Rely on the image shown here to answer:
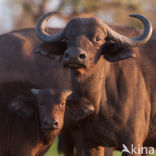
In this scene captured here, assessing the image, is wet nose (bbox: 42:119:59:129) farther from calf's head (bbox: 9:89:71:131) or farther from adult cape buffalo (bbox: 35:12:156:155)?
adult cape buffalo (bbox: 35:12:156:155)

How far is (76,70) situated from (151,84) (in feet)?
4.55

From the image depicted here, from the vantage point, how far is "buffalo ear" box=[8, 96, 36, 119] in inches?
286

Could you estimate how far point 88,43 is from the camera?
21.2 feet

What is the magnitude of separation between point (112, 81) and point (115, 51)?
1.71 ft

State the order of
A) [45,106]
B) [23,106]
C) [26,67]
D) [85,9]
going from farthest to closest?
[85,9] → [26,67] → [23,106] → [45,106]

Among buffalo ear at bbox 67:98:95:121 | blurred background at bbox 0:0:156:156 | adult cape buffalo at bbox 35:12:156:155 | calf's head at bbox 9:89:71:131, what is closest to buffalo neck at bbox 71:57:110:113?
adult cape buffalo at bbox 35:12:156:155

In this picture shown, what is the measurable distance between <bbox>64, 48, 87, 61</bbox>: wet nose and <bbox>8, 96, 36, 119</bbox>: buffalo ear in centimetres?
140

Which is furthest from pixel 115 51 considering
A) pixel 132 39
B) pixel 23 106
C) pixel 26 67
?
pixel 26 67

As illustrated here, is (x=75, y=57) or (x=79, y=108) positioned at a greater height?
(x=75, y=57)

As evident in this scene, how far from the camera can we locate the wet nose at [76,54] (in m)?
6.13

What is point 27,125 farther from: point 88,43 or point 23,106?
point 88,43

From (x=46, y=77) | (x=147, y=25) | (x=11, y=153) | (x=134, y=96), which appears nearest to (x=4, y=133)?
(x=11, y=153)

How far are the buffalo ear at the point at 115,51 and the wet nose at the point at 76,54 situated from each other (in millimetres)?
642

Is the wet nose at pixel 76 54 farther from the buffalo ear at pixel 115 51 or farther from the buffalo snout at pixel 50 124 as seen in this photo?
the buffalo snout at pixel 50 124
